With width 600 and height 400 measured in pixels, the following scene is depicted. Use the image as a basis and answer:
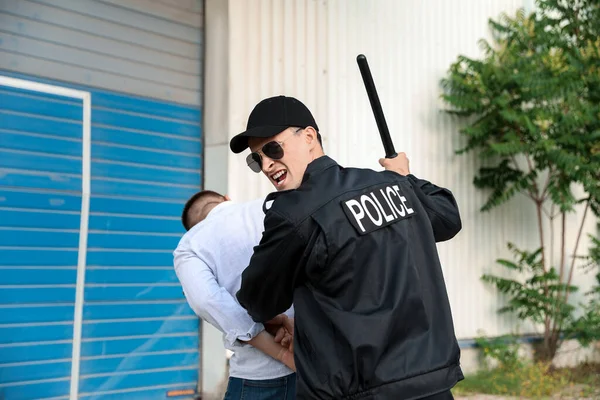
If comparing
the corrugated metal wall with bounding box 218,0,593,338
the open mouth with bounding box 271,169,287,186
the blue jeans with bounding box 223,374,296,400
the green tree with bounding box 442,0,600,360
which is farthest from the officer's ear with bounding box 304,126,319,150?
the green tree with bounding box 442,0,600,360

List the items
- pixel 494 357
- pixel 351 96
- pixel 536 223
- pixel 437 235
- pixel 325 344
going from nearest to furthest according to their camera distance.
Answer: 1. pixel 325 344
2. pixel 437 235
3. pixel 351 96
4. pixel 494 357
5. pixel 536 223

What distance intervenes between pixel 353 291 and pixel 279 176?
56 cm

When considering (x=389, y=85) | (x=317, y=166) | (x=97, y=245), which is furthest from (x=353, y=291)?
(x=389, y=85)

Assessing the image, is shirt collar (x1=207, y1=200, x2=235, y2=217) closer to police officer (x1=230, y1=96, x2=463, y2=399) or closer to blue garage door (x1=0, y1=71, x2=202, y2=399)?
police officer (x1=230, y1=96, x2=463, y2=399)

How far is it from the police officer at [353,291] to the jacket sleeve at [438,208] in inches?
9.1

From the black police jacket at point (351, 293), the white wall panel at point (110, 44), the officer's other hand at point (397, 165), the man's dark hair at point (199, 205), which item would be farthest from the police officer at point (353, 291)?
the white wall panel at point (110, 44)

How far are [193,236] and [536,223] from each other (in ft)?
27.8

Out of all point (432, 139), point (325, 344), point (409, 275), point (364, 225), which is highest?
point (432, 139)

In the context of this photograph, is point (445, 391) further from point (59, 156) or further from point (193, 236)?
point (59, 156)

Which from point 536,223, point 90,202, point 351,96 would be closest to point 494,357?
point 536,223

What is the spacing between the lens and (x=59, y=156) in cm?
604

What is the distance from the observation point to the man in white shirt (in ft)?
9.24

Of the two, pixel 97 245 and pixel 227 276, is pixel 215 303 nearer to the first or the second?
pixel 227 276

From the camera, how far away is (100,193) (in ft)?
20.6
